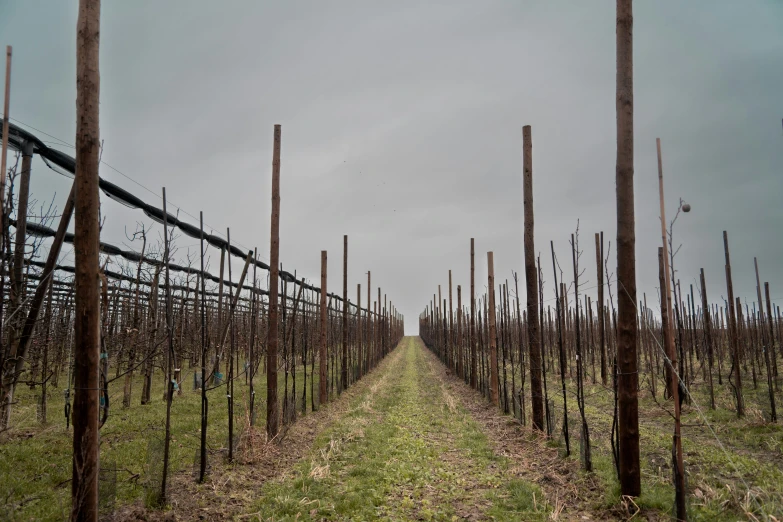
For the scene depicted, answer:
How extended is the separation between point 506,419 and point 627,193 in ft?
23.9

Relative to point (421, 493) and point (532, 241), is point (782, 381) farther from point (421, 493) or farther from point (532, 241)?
point (421, 493)

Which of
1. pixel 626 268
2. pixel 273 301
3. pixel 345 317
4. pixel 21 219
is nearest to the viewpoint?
pixel 626 268

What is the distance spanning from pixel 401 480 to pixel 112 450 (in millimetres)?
5040

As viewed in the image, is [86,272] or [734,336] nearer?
[86,272]

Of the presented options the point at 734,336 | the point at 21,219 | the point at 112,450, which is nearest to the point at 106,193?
the point at 21,219

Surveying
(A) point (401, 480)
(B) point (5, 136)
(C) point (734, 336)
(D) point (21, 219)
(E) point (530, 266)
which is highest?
(B) point (5, 136)

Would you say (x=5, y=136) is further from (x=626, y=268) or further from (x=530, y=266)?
(x=530, y=266)

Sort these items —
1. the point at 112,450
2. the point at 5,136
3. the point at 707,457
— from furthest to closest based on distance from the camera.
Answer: the point at 112,450
the point at 707,457
the point at 5,136

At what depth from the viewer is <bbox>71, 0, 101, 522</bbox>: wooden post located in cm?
372

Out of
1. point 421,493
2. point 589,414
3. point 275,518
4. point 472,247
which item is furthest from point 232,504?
point 472,247

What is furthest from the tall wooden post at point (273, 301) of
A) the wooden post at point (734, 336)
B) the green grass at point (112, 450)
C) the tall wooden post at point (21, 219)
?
the wooden post at point (734, 336)

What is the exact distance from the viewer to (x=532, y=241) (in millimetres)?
9578

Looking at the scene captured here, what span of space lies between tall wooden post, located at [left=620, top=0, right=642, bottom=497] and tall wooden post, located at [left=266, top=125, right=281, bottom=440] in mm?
6213

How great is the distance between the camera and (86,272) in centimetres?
376
